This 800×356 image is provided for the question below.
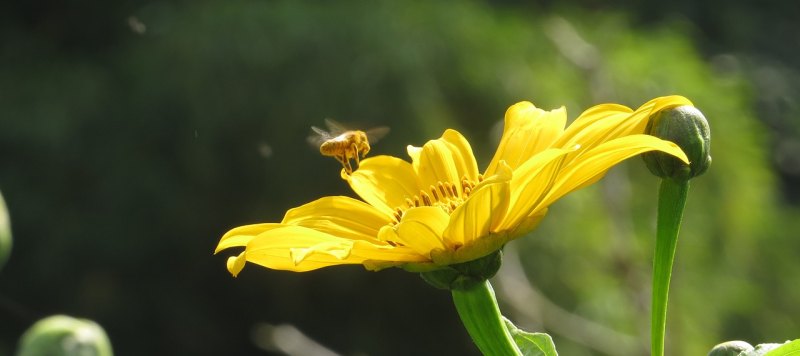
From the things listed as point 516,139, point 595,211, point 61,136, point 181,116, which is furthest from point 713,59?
point 516,139

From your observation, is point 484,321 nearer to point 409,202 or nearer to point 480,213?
point 480,213

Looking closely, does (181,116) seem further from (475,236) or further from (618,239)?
(475,236)

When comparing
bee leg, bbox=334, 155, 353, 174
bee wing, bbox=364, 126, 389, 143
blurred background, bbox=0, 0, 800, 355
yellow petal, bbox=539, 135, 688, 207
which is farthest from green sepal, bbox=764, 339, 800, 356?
blurred background, bbox=0, 0, 800, 355

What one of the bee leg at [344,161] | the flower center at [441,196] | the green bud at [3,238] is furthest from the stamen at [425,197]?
the green bud at [3,238]

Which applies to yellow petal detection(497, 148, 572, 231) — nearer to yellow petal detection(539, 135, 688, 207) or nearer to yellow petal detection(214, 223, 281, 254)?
yellow petal detection(539, 135, 688, 207)

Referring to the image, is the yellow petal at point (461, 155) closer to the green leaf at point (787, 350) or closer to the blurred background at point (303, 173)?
the green leaf at point (787, 350)

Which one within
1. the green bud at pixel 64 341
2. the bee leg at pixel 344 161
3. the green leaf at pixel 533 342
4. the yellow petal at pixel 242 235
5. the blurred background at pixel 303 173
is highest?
the yellow petal at pixel 242 235
